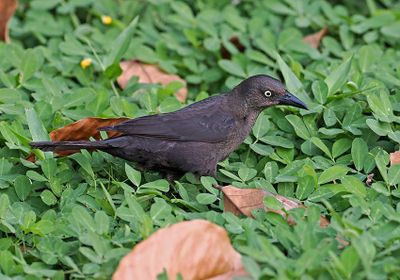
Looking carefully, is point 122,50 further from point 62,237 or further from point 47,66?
point 62,237

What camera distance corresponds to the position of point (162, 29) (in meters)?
7.14

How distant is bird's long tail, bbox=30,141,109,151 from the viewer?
4.79 metres

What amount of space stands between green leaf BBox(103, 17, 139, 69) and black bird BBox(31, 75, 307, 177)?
100 centimetres

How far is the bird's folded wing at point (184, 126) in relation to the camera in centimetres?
502

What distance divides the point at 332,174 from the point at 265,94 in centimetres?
86

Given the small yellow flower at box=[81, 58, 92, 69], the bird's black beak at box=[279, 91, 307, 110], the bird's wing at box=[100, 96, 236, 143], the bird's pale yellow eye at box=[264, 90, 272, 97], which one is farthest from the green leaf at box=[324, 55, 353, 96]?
the small yellow flower at box=[81, 58, 92, 69]

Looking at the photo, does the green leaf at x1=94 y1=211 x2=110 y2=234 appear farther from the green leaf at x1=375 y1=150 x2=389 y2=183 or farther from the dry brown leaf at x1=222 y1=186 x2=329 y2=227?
the green leaf at x1=375 y1=150 x2=389 y2=183

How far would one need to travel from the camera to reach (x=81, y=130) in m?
5.27

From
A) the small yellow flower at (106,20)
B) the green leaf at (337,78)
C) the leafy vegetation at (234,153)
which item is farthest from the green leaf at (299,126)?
the small yellow flower at (106,20)

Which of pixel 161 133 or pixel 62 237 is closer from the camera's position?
pixel 62 237

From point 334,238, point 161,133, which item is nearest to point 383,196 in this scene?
point 334,238

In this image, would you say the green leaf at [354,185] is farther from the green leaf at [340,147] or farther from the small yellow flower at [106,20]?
the small yellow flower at [106,20]

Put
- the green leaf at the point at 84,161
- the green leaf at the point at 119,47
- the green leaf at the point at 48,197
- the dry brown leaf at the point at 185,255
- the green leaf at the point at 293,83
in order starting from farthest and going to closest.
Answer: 1. the green leaf at the point at 119,47
2. the green leaf at the point at 293,83
3. the green leaf at the point at 84,161
4. the green leaf at the point at 48,197
5. the dry brown leaf at the point at 185,255

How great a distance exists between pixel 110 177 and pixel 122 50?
144cm
